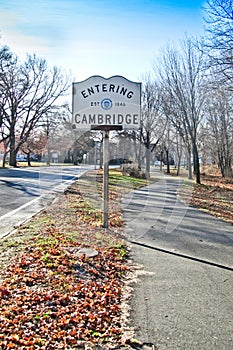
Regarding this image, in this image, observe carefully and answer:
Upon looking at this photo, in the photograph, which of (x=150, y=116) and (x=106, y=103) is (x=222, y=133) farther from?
(x=106, y=103)

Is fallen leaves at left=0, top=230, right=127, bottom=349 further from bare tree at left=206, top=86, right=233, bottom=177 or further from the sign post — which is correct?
bare tree at left=206, top=86, right=233, bottom=177

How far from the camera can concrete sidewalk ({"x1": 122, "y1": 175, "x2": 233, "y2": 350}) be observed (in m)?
3.18

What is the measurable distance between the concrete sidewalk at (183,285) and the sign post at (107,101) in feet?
7.92

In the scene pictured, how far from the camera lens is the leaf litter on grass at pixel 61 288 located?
306 centimetres

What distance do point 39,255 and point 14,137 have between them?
45.3 meters

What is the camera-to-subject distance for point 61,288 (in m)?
4.09

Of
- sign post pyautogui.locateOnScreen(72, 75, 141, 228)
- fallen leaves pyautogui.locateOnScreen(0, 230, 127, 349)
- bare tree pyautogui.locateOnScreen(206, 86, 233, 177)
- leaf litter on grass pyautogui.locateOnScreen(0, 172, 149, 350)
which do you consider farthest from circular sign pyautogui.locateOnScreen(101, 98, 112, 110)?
bare tree pyautogui.locateOnScreen(206, 86, 233, 177)

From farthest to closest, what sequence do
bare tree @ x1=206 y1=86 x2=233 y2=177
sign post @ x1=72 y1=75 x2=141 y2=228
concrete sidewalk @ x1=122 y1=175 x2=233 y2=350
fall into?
1. bare tree @ x1=206 y1=86 x2=233 y2=177
2. sign post @ x1=72 y1=75 x2=141 y2=228
3. concrete sidewalk @ x1=122 y1=175 x2=233 y2=350

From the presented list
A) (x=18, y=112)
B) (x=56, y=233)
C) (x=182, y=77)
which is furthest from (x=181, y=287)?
(x=18, y=112)

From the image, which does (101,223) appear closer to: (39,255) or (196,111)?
(39,255)

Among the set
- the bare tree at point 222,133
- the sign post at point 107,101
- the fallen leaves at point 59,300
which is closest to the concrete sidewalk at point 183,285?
the fallen leaves at point 59,300

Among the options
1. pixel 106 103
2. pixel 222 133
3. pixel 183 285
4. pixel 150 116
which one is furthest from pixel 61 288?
pixel 222 133

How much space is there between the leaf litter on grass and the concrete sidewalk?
0.31 metres

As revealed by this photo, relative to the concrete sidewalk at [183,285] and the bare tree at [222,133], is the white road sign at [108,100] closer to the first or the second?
the concrete sidewalk at [183,285]
